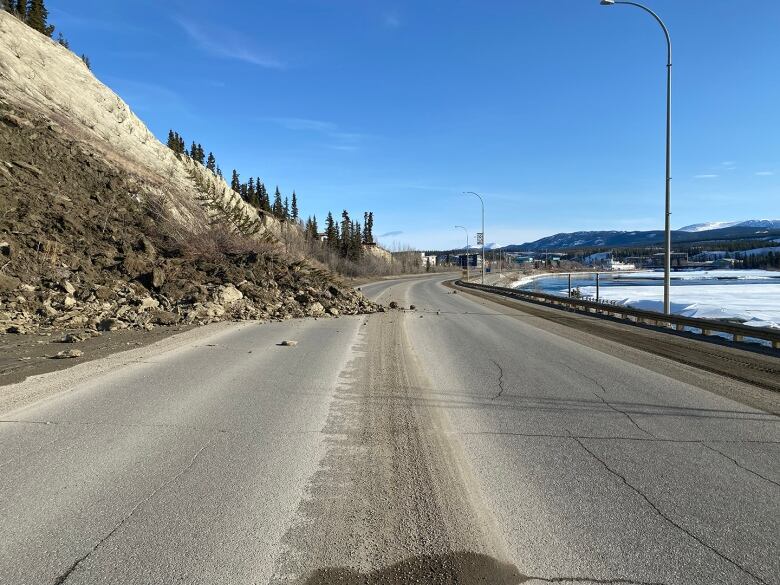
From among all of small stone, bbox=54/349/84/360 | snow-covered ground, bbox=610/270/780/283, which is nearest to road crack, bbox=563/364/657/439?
small stone, bbox=54/349/84/360

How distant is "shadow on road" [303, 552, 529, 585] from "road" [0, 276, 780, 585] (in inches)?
0.5

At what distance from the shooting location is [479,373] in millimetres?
9172

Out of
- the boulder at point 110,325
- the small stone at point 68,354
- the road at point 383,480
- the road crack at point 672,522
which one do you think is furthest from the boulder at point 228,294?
the road crack at point 672,522

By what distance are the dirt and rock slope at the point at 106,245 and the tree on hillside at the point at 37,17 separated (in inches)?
1015

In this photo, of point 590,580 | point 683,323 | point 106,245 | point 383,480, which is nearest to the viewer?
point 590,580

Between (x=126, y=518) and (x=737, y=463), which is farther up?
(x=126, y=518)

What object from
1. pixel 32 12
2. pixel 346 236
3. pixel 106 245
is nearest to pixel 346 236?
pixel 346 236

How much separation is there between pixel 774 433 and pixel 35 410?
8539 mm

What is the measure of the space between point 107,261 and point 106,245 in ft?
4.47

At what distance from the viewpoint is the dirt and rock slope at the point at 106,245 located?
48.7 ft

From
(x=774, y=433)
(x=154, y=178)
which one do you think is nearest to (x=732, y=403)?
(x=774, y=433)

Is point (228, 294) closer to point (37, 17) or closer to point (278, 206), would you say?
point (37, 17)

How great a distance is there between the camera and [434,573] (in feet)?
9.80

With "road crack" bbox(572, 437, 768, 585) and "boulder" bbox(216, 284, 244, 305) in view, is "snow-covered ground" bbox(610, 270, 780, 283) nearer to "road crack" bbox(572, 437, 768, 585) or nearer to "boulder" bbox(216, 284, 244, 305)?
"boulder" bbox(216, 284, 244, 305)
